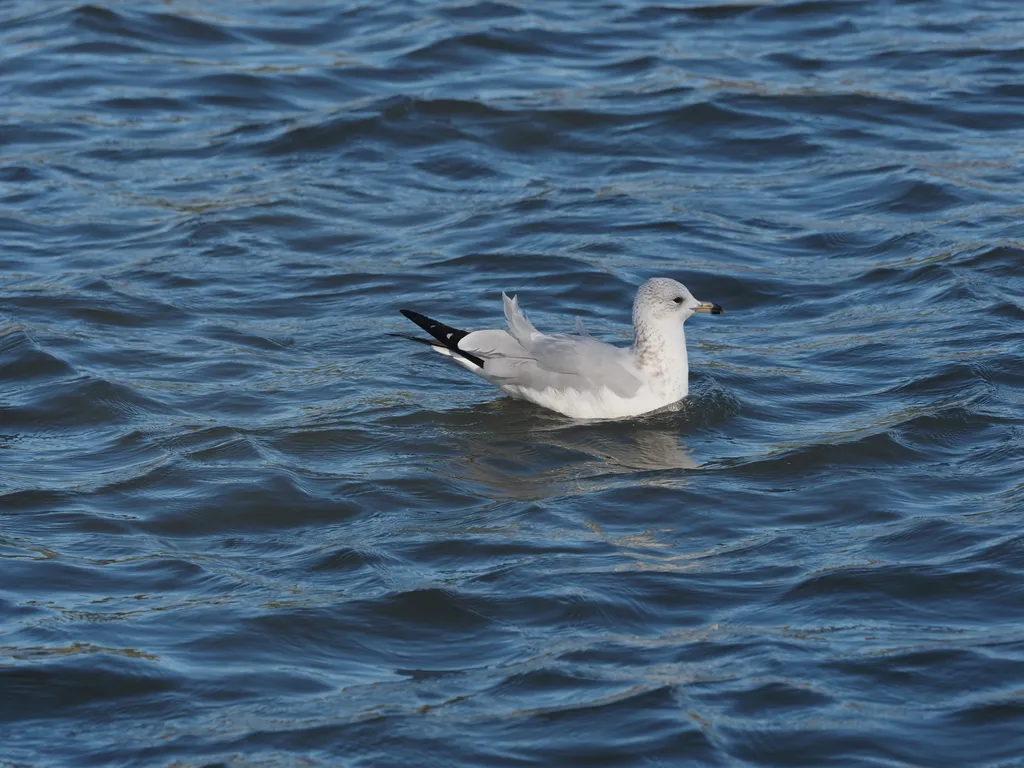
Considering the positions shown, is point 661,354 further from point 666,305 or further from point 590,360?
point 590,360

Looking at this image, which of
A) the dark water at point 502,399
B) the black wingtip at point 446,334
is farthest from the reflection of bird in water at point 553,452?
the black wingtip at point 446,334

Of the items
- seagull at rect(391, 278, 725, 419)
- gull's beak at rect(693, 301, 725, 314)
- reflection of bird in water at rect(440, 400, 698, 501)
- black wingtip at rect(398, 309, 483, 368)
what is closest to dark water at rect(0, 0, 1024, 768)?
reflection of bird in water at rect(440, 400, 698, 501)

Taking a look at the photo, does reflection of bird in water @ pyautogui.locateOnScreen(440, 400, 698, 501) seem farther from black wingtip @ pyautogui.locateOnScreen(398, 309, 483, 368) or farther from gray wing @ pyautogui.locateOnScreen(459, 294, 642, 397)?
black wingtip @ pyautogui.locateOnScreen(398, 309, 483, 368)

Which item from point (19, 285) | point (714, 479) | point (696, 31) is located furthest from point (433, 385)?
point (696, 31)

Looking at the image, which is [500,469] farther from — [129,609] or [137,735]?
[137,735]

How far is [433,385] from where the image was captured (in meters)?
9.14

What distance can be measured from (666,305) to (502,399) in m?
0.98

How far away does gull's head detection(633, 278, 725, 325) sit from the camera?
28.4ft

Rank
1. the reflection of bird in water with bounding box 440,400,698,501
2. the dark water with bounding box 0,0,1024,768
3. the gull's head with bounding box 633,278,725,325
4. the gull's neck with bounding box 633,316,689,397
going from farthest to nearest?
the gull's head with bounding box 633,278,725,325, the gull's neck with bounding box 633,316,689,397, the reflection of bird in water with bounding box 440,400,698,501, the dark water with bounding box 0,0,1024,768

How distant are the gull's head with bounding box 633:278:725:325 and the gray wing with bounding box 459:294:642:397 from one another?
0.73 feet

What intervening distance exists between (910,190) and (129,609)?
7040 mm

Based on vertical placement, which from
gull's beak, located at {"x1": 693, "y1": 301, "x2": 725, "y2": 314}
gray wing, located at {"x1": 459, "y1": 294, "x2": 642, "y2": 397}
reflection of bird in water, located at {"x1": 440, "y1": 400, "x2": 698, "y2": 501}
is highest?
gull's beak, located at {"x1": 693, "y1": 301, "x2": 725, "y2": 314}

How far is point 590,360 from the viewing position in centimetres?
839

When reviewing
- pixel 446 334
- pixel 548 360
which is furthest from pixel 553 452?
pixel 446 334
